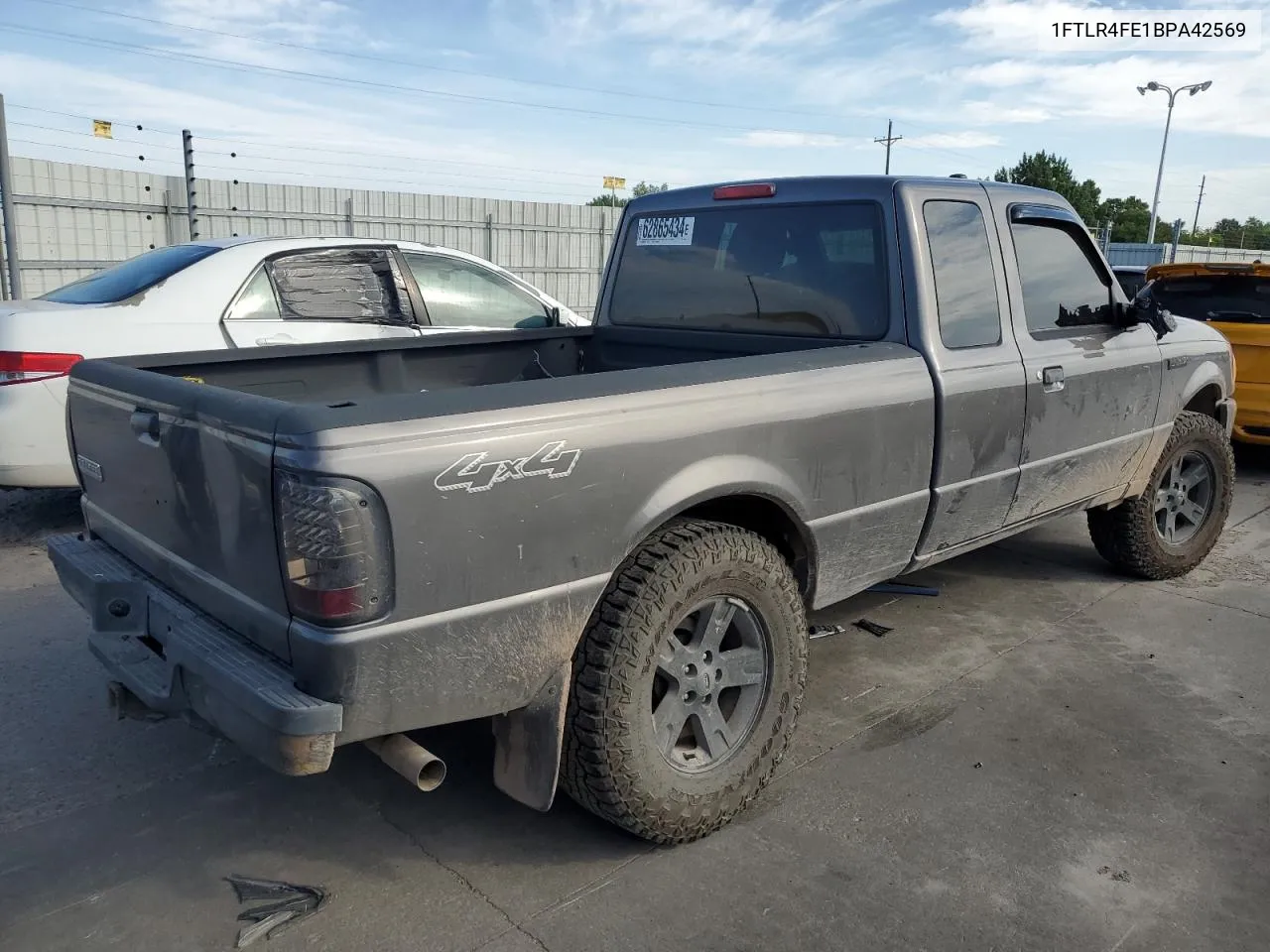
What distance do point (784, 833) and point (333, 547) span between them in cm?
166

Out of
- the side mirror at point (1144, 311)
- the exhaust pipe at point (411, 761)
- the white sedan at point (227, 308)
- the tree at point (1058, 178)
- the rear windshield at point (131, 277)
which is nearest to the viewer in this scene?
the exhaust pipe at point (411, 761)

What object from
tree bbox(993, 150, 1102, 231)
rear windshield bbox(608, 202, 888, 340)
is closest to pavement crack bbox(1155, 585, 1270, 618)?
rear windshield bbox(608, 202, 888, 340)

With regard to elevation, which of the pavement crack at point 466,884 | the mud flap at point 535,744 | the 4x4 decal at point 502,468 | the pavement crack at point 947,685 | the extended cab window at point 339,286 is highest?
the extended cab window at point 339,286

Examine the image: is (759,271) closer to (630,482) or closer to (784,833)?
(630,482)

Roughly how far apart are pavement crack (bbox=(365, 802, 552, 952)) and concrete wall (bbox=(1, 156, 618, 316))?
10055mm

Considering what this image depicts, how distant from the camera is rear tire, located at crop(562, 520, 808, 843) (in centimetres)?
262

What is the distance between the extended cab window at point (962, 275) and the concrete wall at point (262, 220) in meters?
10.4

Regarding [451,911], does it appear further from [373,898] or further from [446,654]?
[446,654]

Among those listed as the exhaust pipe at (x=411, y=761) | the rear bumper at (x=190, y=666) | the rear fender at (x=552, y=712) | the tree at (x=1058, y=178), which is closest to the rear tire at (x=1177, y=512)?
the rear fender at (x=552, y=712)

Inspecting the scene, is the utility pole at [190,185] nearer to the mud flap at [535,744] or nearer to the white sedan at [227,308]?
the white sedan at [227,308]

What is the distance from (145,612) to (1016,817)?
8.60 feet

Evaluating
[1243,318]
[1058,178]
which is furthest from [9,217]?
[1058,178]

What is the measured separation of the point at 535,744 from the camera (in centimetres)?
258

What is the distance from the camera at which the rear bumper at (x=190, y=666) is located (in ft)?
7.15
